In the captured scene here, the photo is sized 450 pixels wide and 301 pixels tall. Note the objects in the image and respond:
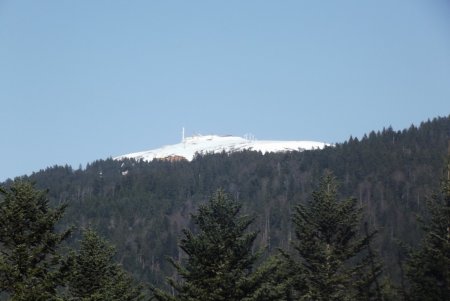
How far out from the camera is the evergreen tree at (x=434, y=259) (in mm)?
42531

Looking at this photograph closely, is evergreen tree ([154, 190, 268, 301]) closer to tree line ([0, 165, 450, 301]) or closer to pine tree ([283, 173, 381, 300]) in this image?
tree line ([0, 165, 450, 301])

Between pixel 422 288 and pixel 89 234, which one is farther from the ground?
pixel 89 234

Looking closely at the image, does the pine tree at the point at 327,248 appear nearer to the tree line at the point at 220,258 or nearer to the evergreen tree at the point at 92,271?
the tree line at the point at 220,258

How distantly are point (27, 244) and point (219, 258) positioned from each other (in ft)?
23.6

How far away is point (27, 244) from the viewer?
29.7m

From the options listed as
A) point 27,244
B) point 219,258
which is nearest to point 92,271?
point 219,258

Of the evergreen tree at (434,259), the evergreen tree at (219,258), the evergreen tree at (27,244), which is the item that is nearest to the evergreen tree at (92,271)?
the evergreen tree at (219,258)

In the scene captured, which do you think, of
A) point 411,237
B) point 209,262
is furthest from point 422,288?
point 411,237

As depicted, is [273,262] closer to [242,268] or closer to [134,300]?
[242,268]

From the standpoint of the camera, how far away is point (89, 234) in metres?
38.1

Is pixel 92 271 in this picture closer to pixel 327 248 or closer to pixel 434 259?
pixel 327 248

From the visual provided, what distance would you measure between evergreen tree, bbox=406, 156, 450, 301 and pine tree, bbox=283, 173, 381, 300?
2299 mm

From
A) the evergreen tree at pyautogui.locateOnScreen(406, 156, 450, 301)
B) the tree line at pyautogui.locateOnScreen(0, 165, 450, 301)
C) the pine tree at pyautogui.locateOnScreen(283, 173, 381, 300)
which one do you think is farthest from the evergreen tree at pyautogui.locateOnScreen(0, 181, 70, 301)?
the evergreen tree at pyautogui.locateOnScreen(406, 156, 450, 301)

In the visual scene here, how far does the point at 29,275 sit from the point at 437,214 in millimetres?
24394
